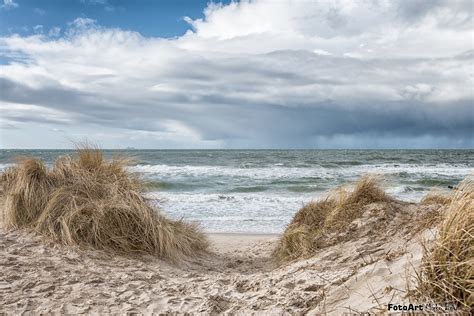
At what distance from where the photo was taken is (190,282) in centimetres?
459

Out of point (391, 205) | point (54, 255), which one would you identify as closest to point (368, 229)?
point (391, 205)

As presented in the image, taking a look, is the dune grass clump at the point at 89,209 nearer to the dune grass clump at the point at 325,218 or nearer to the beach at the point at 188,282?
the beach at the point at 188,282

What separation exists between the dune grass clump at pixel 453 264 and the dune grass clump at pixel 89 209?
12.2ft

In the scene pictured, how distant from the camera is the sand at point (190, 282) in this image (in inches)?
136

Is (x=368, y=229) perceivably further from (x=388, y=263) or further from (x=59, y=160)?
(x=59, y=160)

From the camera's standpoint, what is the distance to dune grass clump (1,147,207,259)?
5.58 meters

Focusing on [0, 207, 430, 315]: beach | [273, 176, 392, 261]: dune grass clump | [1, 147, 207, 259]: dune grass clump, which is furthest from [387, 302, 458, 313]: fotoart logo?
[1, 147, 207, 259]: dune grass clump

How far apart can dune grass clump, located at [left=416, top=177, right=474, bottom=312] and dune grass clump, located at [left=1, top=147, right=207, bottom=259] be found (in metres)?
3.72

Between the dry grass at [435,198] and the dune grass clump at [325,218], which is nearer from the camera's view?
the dune grass clump at [325,218]

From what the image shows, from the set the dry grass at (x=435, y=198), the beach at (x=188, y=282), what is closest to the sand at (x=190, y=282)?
the beach at (x=188, y=282)

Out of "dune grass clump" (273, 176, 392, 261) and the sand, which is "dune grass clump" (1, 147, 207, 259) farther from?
"dune grass clump" (273, 176, 392, 261)

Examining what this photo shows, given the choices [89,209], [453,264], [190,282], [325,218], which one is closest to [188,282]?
[190,282]

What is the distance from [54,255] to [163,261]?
132 cm

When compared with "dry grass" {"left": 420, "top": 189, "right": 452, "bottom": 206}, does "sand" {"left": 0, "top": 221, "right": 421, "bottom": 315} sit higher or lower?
lower
